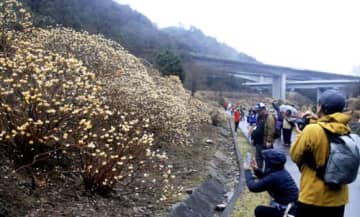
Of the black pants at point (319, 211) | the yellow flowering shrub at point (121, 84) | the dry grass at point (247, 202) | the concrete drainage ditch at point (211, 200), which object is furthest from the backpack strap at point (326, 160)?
the yellow flowering shrub at point (121, 84)

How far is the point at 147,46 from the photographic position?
51.1 meters

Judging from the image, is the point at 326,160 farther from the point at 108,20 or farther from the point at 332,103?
the point at 108,20

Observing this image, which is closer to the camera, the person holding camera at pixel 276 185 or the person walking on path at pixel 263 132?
the person holding camera at pixel 276 185

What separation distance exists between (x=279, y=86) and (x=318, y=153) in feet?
243

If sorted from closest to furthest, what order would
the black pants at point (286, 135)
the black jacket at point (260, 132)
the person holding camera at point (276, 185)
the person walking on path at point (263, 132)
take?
the person holding camera at point (276, 185), the person walking on path at point (263, 132), the black jacket at point (260, 132), the black pants at point (286, 135)

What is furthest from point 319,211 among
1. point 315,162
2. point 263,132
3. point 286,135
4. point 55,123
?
point 286,135

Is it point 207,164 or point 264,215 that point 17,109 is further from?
point 207,164

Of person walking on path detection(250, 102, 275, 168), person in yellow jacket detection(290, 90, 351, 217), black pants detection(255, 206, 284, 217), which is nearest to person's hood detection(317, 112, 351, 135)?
person in yellow jacket detection(290, 90, 351, 217)

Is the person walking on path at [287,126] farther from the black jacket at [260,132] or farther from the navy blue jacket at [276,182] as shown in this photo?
the navy blue jacket at [276,182]

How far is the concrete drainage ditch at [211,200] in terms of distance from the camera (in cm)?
767

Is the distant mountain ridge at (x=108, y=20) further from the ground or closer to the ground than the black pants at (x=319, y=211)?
further from the ground

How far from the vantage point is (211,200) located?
9.16 m

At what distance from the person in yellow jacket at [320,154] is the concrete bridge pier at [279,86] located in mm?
70493

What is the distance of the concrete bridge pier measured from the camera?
243 ft
